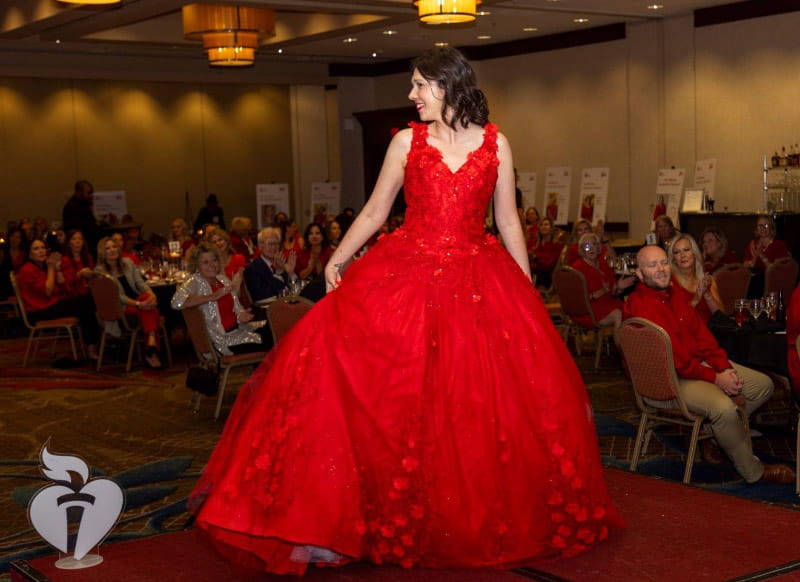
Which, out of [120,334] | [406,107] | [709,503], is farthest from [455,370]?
[406,107]

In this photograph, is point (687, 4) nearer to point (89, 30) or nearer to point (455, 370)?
point (89, 30)

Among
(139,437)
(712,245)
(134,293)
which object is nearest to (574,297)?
(712,245)

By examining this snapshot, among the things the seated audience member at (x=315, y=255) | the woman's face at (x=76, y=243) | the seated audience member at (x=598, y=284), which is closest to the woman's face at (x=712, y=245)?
the seated audience member at (x=598, y=284)

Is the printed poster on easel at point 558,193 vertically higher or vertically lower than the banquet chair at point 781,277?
higher

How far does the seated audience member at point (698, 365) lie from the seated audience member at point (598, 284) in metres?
2.98

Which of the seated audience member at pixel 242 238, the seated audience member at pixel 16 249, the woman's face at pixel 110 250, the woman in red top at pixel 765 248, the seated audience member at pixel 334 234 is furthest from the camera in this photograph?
the seated audience member at pixel 16 249

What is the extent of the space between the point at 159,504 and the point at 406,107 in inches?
530

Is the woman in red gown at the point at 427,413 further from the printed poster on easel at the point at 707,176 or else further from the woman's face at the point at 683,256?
the printed poster on easel at the point at 707,176

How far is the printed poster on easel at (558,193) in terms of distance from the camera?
15.8 m

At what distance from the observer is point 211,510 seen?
3.52m

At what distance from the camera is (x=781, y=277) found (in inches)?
344

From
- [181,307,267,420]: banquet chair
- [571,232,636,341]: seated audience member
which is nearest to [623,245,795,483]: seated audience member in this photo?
[181,307,267,420]: banquet chair

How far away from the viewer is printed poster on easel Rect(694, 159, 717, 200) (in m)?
13.8

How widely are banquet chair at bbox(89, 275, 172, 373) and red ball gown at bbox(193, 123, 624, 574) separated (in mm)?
5769
